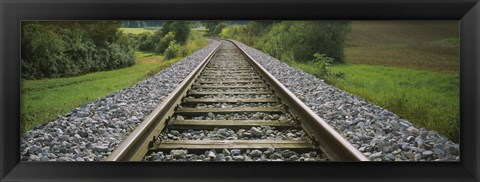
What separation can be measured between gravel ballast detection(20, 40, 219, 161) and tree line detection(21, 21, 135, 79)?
306 mm

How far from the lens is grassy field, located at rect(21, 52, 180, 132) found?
150 inches

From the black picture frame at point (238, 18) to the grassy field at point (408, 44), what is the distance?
17 centimetres

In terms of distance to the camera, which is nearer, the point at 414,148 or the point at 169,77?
the point at 414,148

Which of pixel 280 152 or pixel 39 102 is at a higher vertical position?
pixel 39 102

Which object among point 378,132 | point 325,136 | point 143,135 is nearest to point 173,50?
point 143,135

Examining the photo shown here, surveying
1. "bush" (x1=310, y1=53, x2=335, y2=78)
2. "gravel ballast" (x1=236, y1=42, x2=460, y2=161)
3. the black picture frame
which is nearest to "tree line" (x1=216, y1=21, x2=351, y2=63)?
"bush" (x1=310, y1=53, x2=335, y2=78)

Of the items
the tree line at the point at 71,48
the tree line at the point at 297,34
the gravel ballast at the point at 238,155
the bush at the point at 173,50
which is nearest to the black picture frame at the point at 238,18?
the gravel ballast at the point at 238,155

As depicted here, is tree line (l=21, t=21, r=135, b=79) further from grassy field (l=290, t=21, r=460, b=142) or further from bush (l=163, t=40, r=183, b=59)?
grassy field (l=290, t=21, r=460, b=142)

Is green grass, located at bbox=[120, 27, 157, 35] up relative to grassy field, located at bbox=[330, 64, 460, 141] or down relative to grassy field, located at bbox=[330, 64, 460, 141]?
up

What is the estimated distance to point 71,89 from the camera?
4.07 metres

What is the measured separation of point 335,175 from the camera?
3561 millimetres
